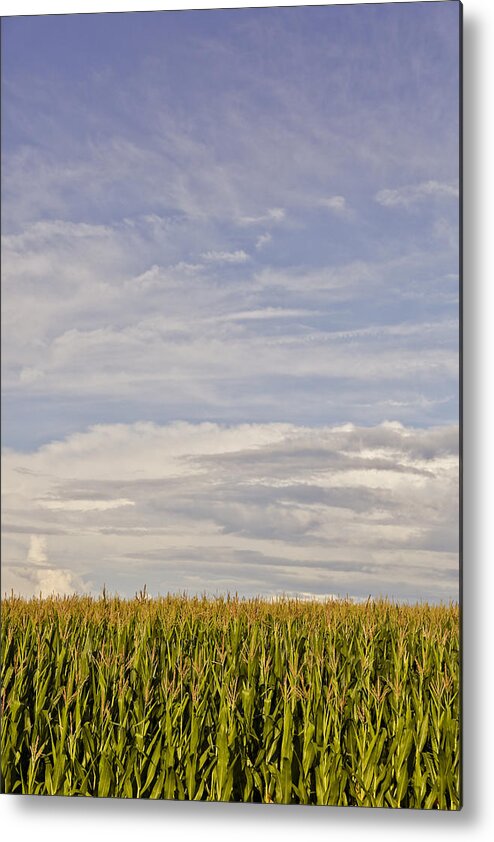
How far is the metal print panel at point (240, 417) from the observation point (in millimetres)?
3371

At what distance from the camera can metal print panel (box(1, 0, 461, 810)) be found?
3.37 metres

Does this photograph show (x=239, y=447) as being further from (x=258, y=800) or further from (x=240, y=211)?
(x=258, y=800)

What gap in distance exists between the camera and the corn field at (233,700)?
3.33 meters

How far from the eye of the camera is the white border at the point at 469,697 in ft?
10.9

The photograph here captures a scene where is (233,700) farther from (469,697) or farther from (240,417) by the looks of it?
(240,417)

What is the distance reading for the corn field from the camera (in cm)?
333

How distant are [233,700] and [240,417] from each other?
35.5 inches

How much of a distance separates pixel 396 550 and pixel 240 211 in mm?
1206

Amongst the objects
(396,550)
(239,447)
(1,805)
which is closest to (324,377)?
(239,447)

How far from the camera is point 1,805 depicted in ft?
11.6

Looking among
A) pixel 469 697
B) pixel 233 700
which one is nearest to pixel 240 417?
pixel 233 700

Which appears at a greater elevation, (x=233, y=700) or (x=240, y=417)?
(x=240, y=417)

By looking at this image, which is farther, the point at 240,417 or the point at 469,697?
the point at 240,417

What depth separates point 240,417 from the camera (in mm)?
3453
